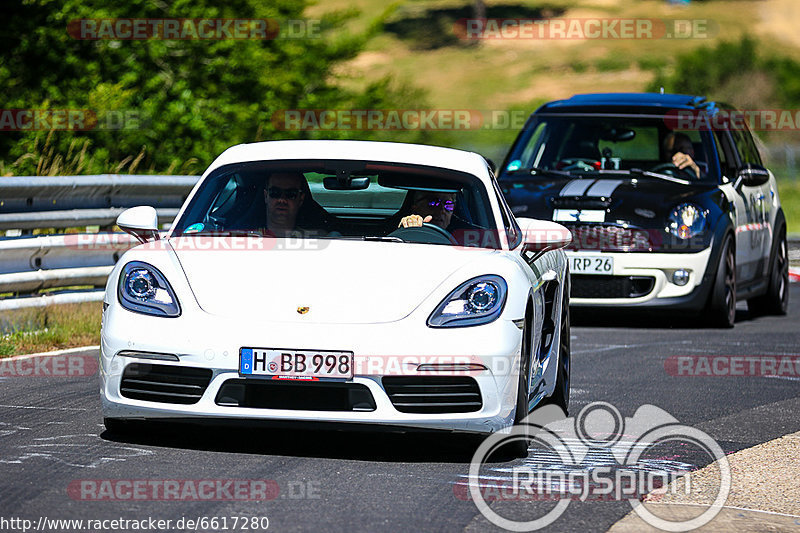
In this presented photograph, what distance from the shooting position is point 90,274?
11086mm

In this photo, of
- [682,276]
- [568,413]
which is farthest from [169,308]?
[682,276]

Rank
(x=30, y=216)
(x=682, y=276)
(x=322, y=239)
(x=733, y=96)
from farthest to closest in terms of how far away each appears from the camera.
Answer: (x=733, y=96), (x=682, y=276), (x=30, y=216), (x=322, y=239)

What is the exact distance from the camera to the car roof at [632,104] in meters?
13.4

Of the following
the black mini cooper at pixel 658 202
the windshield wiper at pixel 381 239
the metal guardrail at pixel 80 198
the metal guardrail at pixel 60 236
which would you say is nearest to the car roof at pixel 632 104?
the black mini cooper at pixel 658 202

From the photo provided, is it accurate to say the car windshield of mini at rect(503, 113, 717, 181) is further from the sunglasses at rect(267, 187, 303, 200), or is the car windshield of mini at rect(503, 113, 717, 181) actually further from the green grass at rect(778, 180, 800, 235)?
the green grass at rect(778, 180, 800, 235)

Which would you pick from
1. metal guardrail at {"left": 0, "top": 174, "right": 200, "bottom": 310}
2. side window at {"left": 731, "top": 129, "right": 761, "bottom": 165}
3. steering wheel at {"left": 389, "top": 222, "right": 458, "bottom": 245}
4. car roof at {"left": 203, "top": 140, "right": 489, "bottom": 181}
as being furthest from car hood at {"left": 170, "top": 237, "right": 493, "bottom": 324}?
side window at {"left": 731, "top": 129, "right": 761, "bottom": 165}

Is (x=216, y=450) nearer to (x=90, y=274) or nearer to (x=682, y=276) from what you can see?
(x=90, y=274)

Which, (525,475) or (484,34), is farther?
(484,34)

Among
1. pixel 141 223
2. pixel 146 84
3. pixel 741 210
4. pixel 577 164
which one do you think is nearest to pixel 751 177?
pixel 741 210

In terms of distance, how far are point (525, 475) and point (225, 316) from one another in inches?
54.0

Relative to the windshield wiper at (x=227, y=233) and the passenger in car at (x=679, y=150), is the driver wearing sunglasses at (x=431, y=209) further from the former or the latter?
the passenger in car at (x=679, y=150)

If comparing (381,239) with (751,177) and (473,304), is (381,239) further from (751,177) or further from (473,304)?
(751,177)

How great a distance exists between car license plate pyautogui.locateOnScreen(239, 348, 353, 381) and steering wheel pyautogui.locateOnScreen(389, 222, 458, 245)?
41.5 inches

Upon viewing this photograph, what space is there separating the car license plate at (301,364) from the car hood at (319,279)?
6.3 inches
